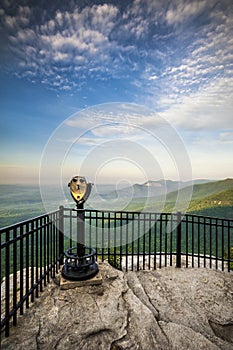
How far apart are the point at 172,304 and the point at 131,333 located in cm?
112

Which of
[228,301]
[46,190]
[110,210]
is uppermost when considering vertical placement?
[46,190]

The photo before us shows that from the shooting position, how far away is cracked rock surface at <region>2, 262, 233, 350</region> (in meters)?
2.63

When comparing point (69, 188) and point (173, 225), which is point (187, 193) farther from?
point (69, 188)

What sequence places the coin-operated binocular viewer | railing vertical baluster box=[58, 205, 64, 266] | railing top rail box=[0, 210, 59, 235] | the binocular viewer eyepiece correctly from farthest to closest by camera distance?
railing vertical baluster box=[58, 205, 64, 266] < the binocular viewer eyepiece < the coin-operated binocular viewer < railing top rail box=[0, 210, 59, 235]

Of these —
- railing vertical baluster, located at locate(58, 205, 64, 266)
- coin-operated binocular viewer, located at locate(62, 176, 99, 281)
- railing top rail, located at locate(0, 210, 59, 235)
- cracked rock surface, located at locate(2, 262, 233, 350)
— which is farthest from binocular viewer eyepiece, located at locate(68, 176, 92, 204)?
cracked rock surface, located at locate(2, 262, 233, 350)

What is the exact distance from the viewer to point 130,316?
10.2 ft

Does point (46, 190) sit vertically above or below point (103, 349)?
above

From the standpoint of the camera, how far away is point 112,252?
17.4ft

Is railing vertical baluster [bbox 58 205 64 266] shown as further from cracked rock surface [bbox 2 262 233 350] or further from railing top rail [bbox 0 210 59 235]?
cracked rock surface [bbox 2 262 233 350]

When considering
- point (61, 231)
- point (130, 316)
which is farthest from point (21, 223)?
point (130, 316)

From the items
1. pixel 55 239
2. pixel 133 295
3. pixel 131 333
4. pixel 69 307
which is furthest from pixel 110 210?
pixel 131 333

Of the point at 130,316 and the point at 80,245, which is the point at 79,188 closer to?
the point at 80,245

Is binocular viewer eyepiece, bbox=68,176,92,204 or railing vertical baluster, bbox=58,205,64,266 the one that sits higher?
binocular viewer eyepiece, bbox=68,176,92,204

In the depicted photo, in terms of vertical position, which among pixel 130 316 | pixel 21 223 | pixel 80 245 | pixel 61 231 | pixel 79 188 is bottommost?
pixel 130 316
